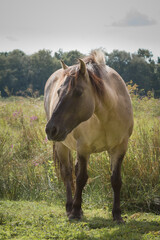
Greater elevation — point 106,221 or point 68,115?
point 68,115

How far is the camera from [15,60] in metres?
48.7

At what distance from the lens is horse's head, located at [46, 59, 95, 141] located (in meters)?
3.06

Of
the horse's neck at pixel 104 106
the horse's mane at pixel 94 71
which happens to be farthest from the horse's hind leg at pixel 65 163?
the horse's mane at pixel 94 71

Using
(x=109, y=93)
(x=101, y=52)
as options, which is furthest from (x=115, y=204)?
(x=101, y=52)

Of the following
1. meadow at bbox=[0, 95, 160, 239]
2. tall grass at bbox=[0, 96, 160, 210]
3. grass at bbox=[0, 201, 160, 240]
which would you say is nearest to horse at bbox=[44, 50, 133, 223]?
grass at bbox=[0, 201, 160, 240]

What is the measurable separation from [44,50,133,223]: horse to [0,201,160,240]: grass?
8.7 inches

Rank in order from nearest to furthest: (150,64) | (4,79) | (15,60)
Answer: (150,64)
(4,79)
(15,60)

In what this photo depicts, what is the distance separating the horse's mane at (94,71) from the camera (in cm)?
327

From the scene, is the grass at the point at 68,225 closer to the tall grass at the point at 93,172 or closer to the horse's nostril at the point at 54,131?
the tall grass at the point at 93,172

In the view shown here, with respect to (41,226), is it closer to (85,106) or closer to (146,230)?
(146,230)

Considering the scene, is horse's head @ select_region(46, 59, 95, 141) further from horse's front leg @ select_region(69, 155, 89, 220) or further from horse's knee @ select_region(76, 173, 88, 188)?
horse's knee @ select_region(76, 173, 88, 188)

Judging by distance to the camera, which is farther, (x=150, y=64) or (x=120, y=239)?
(x=150, y=64)

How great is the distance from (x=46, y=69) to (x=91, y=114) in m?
46.2

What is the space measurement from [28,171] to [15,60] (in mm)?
45026
